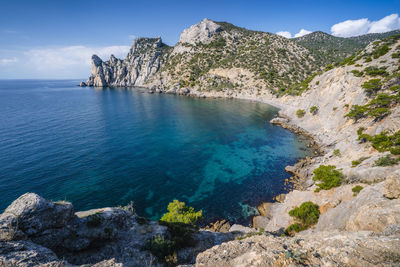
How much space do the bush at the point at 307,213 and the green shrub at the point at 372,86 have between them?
40491 mm

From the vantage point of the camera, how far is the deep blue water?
28291 millimetres

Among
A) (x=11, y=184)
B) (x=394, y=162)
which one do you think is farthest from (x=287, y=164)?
(x=11, y=184)

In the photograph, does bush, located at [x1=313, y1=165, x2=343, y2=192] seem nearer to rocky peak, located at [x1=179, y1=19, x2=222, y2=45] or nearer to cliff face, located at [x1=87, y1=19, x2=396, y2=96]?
cliff face, located at [x1=87, y1=19, x2=396, y2=96]

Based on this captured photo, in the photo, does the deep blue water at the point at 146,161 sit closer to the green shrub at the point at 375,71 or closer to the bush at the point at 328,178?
the bush at the point at 328,178

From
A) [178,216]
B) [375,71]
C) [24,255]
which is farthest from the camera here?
[375,71]

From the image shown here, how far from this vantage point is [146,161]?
38.8m

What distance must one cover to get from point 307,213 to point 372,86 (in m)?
42.3

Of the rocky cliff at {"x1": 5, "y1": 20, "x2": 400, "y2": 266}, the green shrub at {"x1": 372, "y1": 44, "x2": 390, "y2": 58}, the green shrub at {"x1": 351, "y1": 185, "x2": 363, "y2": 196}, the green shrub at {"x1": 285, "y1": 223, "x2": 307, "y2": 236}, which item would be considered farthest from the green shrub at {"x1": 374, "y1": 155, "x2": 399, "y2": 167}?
the green shrub at {"x1": 372, "y1": 44, "x2": 390, "y2": 58}

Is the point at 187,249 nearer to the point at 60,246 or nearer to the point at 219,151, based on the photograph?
the point at 60,246

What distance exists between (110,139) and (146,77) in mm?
161993

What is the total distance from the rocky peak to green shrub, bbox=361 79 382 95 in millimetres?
154742

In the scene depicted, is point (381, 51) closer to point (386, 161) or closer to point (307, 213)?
point (386, 161)

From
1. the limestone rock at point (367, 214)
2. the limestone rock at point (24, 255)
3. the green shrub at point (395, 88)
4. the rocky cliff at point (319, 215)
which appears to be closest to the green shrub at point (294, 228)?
the rocky cliff at point (319, 215)

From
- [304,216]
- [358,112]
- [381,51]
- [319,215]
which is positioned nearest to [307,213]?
[304,216]
